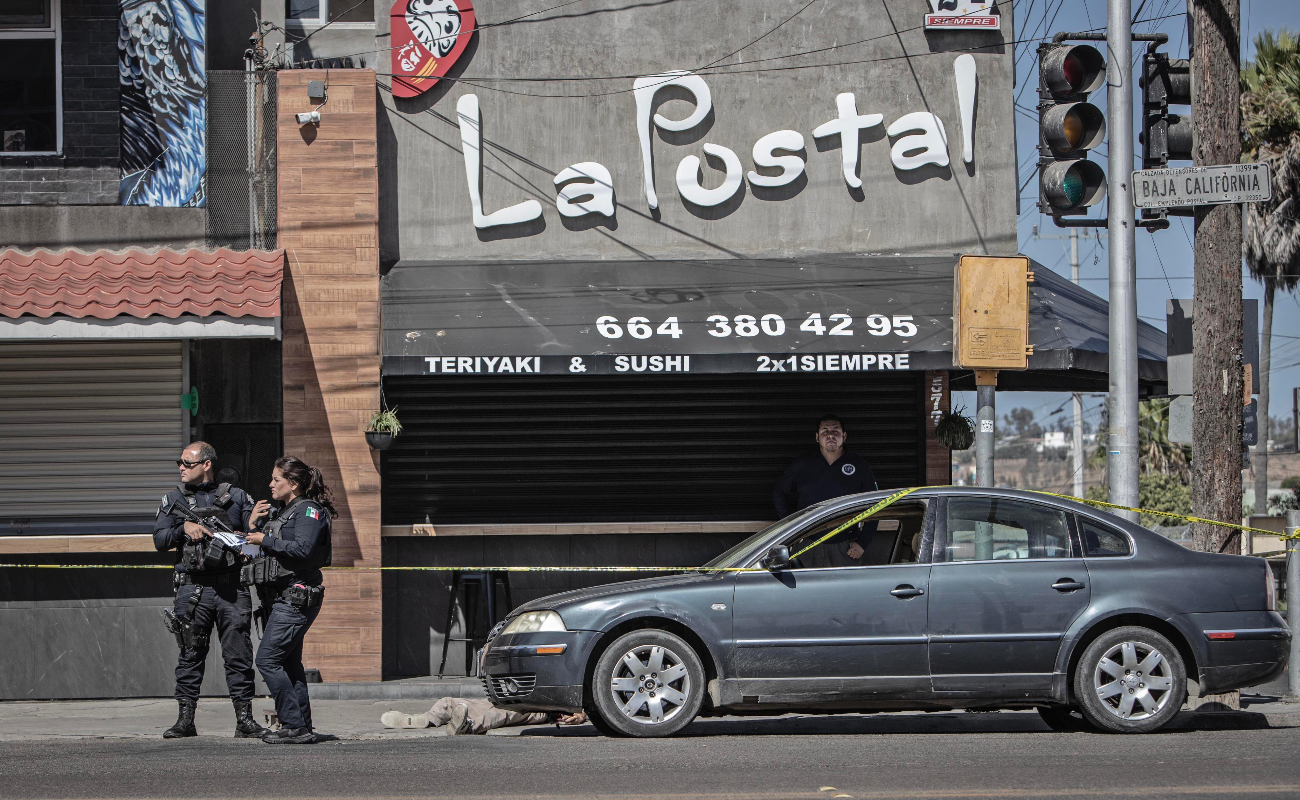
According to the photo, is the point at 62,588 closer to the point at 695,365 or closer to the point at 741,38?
the point at 695,365

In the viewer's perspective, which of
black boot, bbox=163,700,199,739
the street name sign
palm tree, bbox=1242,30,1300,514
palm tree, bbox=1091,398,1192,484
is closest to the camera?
black boot, bbox=163,700,199,739

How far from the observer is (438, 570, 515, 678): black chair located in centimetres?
1202

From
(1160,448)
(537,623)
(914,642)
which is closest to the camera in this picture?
(914,642)

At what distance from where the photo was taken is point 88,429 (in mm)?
11461

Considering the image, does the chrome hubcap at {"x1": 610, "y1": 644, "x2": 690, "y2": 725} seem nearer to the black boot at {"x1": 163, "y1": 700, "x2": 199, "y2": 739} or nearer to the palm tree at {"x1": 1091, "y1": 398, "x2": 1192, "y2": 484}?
the black boot at {"x1": 163, "y1": 700, "x2": 199, "y2": 739}

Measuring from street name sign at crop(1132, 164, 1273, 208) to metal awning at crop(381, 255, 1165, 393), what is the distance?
6.16ft

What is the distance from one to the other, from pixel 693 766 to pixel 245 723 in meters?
3.31

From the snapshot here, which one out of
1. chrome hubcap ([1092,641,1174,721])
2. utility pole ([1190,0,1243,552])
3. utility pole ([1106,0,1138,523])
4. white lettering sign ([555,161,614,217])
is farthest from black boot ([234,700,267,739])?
utility pole ([1190,0,1243,552])

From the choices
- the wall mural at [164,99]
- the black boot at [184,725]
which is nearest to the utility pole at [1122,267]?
the black boot at [184,725]

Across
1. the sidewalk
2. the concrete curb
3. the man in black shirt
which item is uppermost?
the man in black shirt

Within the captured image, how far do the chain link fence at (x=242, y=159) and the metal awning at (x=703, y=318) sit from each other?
1.27m

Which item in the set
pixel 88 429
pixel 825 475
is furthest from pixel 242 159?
pixel 825 475

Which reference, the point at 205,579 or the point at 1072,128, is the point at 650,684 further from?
the point at 1072,128

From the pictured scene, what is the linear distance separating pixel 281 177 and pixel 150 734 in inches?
194
